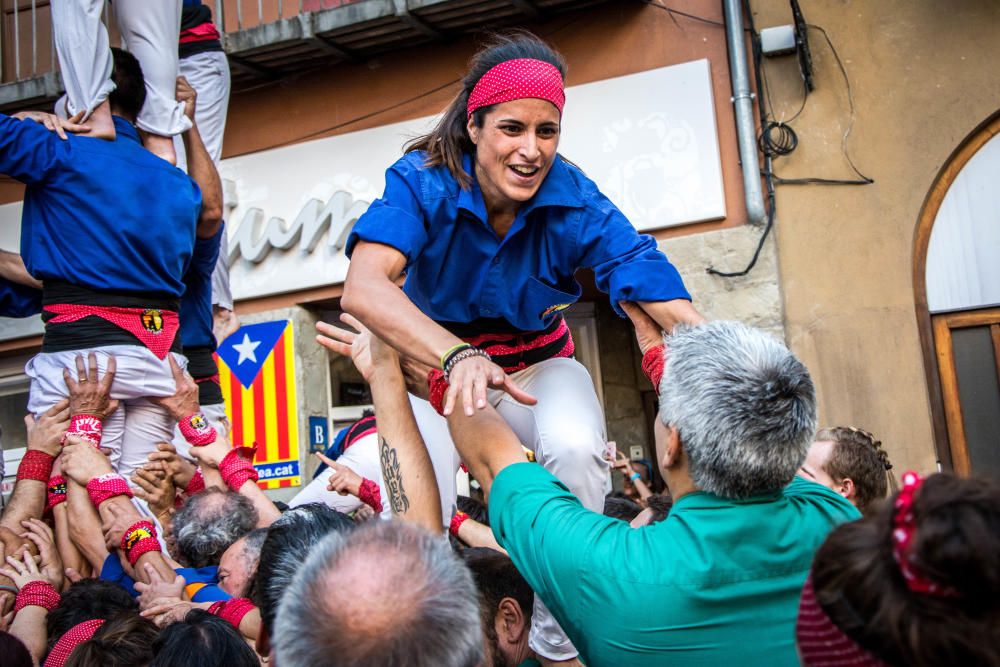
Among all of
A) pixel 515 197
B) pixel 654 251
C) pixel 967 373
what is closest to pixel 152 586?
pixel 515 197

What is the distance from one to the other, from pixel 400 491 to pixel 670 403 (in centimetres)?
137

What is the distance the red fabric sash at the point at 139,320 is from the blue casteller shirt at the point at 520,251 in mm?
1442

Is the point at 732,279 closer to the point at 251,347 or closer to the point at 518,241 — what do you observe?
the point at 251,347

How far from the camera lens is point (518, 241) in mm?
3145

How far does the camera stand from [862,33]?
23.2ft

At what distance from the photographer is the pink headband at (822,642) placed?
1354 mm

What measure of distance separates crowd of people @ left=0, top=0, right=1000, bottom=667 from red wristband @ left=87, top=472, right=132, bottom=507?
0.02 m

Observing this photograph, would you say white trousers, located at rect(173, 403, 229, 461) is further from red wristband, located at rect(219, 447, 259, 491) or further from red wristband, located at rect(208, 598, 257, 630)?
red wristband, located at rect(208, 598, 257, 630)

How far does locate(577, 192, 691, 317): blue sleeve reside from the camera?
9.77ft

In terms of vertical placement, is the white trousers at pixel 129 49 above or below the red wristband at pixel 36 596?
above

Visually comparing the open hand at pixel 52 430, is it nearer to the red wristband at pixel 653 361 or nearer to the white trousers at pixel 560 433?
the white trousers at pixel 560 433

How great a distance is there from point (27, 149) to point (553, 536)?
2.89 metres

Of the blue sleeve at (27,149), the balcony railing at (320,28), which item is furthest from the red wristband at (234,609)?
the balcony railing at (320,28)

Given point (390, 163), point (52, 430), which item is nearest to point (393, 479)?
point (52, 430)
